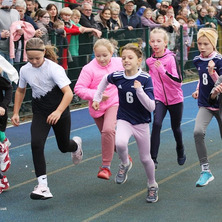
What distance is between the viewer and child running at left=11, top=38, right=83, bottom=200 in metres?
7.29

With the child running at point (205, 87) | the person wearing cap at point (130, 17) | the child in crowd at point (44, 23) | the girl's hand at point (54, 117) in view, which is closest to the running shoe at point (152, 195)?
the child running at point (205, 87)

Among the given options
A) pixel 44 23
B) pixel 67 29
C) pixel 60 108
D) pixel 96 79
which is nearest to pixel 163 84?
pixel 96 79

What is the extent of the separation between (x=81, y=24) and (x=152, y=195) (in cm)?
905

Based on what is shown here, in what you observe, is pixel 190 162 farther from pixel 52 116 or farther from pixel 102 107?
pixel 52 116

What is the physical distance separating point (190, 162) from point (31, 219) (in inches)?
132

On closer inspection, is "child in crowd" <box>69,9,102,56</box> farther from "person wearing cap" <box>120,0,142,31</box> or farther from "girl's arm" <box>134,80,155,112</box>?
"girl's arm" <box>134,80,155,112</box>

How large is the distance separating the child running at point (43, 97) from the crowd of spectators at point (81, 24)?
512cm

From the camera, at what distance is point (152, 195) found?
23.7 ft

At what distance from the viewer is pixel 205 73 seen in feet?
25.8

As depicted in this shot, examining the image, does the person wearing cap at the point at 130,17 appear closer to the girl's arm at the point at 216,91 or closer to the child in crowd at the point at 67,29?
the child in crowd at the point at 67,29

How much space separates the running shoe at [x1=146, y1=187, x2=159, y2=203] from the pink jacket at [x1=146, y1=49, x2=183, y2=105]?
1866 millimetres

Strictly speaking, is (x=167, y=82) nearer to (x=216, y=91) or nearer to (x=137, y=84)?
(x=216, y=91)

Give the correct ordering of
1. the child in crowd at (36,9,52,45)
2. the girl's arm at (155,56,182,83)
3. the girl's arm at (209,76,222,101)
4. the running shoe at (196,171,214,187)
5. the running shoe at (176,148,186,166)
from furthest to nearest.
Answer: the child in crowd at (36,9,52,45), the running shoe at (176,148,186,166), the girl's arm at (155,56,182,83), the running shoe at (196,171,214,187), the girl's arm at (209,76,222,101)

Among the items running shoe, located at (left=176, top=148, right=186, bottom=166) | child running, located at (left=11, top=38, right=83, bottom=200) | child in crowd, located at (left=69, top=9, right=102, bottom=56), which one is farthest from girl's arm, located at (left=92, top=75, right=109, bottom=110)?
child in crowd, located at (left=69, top=9, right=102, bottom=56)
